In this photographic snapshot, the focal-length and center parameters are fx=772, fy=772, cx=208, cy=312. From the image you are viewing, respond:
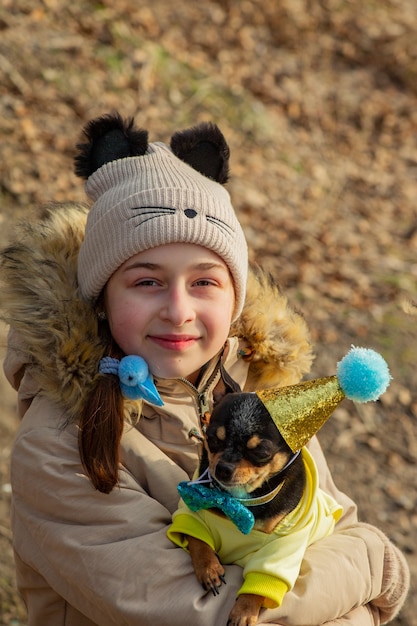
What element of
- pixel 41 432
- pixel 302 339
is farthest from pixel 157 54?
pixel 41 432

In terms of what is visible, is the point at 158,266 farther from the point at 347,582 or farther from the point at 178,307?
the point at 347,582

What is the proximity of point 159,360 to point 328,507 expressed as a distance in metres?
0.80

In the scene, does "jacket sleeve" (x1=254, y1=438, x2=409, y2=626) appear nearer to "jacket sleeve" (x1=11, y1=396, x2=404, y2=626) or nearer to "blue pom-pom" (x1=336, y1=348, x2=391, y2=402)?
"jacket sleeve" (x1=11, y1=396, x2=404, y2=626)

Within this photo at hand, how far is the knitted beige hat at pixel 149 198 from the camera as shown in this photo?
266 cm

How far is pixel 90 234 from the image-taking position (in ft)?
9.20

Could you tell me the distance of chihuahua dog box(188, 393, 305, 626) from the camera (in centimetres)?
222

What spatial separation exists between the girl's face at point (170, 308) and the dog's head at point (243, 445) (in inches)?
16.2

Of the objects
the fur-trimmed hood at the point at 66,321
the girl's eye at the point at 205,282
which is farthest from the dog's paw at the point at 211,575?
the girl's eye at the point at 205,282

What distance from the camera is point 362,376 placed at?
7.49 feet

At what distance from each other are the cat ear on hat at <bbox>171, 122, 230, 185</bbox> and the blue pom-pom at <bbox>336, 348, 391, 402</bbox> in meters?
1.03

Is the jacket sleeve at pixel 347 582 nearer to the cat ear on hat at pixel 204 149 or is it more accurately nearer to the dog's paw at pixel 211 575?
the dog's paw at pixel 211 575

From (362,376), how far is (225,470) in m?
0.49

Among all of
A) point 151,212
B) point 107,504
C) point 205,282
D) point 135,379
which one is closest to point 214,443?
point 135,379

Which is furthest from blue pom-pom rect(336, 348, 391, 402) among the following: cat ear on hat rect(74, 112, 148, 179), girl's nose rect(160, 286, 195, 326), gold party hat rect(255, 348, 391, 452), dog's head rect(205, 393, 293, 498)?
cat ear on hat rect(74, 112, 148, 179)
